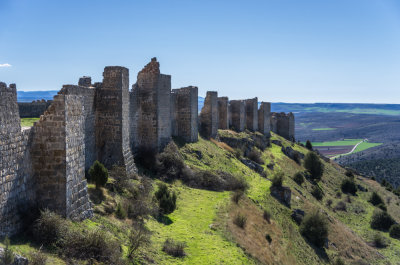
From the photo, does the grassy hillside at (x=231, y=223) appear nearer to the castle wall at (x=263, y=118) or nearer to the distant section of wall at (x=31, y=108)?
the distant section of wall at (x=31, y=108)

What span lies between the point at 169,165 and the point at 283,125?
40.8 metres

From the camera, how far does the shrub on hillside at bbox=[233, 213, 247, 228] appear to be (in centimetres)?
1848

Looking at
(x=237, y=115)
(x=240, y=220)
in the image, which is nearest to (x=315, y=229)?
(x=240, y=220)

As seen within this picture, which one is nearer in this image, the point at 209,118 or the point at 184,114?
the point at 184,114

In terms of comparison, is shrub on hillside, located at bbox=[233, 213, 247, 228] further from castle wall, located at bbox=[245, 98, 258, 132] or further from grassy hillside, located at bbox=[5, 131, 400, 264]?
castle wall, located at bbox=[245, 98, 258, 132]

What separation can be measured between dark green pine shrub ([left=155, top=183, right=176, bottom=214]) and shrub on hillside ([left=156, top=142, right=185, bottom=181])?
3974 mm

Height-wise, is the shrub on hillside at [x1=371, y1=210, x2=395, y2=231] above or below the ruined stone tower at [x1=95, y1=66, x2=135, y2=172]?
below

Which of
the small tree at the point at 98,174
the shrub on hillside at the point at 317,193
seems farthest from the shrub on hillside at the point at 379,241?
A: the small tree at the point at 98,174

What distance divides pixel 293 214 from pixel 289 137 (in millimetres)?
34980

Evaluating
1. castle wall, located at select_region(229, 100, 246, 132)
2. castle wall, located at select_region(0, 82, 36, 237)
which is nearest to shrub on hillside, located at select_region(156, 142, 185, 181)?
castle wall, located at select_region(0, 82, 36, 237)

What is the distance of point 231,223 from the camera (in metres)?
18.2

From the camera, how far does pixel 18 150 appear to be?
9.80 meters

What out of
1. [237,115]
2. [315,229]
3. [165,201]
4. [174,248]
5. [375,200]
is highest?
[237,115]

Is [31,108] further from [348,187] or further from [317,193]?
[348,187]
